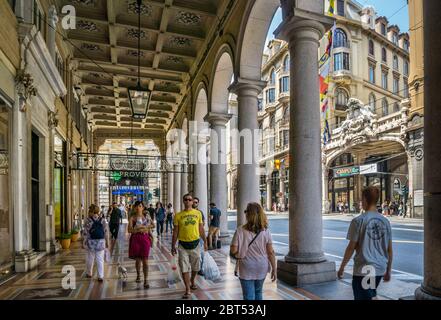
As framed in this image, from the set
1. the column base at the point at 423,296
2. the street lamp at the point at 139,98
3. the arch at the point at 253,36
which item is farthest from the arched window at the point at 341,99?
the column base at the point at 423,296

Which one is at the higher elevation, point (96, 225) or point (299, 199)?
point (299, 199)

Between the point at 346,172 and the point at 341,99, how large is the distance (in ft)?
34.6

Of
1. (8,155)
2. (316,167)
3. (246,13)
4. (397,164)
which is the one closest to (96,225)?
(8,155)

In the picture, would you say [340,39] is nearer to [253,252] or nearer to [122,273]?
[122,273]

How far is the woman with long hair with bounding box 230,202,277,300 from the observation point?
350 cm

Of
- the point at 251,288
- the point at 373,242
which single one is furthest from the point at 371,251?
the point at 251,288

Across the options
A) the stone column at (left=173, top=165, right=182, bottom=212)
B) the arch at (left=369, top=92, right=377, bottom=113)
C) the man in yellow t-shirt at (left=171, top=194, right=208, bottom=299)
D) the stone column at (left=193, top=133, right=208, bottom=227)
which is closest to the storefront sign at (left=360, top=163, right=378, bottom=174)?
the arch at (left=369, top=92, right=377, bottom=113)

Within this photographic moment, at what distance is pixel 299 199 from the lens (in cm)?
623

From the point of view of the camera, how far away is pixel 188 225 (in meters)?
5.45

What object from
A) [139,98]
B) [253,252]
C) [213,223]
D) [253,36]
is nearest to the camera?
[253,252]

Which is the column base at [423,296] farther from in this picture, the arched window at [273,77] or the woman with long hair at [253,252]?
the arched window at [273,77]

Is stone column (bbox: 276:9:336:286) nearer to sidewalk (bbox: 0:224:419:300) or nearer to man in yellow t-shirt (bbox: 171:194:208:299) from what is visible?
sidewalk (bbox: 0:224:419:300)

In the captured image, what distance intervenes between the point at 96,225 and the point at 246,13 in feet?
20.2
